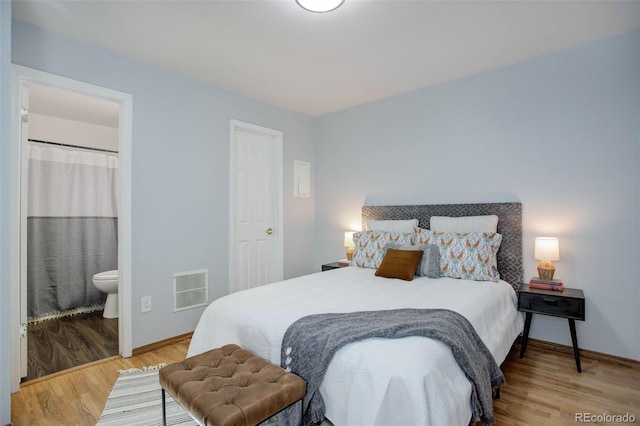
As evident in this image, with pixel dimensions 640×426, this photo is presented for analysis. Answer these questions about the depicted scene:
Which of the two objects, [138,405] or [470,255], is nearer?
[138,405]

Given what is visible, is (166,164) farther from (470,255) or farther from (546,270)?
(546,270)

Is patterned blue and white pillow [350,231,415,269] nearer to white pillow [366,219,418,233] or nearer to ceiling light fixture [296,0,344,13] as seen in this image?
white pillow [366,219,418,233]

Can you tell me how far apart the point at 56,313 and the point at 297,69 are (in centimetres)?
372

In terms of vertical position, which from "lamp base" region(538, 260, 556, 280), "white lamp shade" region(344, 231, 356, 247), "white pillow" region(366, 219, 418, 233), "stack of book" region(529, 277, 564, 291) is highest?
"white pillow" region(366, 219, 418, 233)

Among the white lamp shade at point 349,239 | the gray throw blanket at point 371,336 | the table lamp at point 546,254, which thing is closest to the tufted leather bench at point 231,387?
the gray throw blanket at point 371,336

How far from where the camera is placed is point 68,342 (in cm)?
294

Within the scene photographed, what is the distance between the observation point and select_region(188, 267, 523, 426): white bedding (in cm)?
122

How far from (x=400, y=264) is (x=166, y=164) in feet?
7.38

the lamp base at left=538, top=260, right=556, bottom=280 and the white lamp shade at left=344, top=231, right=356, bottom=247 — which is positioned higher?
the white lamp shade at left=344, top=231, right=356, bottom=247

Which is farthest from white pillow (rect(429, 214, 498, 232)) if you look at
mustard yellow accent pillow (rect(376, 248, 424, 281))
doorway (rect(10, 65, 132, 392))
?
doorway (rect(10, 65, 132, 392))

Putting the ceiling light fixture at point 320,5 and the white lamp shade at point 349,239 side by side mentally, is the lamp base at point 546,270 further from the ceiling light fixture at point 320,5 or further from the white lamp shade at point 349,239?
the ceiling light fixture at point 320,5

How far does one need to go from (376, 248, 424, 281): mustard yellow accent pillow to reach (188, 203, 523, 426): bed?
0.23ft

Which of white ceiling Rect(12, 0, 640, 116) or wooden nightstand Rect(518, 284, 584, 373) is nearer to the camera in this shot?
white ceiling Rect(12, 0, 640, 116)

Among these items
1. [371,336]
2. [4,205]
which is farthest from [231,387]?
[4,205]
